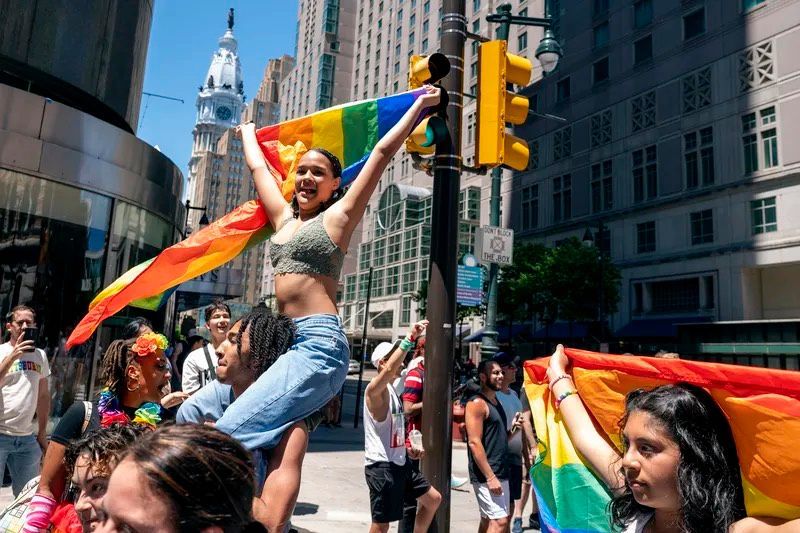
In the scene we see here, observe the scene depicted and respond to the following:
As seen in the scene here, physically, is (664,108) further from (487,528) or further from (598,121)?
(487,528)

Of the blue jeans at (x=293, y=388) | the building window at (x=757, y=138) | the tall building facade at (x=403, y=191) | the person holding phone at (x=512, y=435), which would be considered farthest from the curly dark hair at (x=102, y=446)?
the tall building facade at (x=403, y=191)

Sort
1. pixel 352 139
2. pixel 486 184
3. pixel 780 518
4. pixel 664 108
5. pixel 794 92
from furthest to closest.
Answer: pixel 486 184, pixel 664 108, pixel 794 92, pixel 352 139, pixel 780 518

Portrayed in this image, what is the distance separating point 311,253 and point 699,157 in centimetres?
3718

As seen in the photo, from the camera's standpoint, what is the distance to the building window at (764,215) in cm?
3128

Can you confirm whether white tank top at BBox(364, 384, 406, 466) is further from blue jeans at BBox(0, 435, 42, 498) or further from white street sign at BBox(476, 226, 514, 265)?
white street sign at BBox(476, 226, 514, 265)

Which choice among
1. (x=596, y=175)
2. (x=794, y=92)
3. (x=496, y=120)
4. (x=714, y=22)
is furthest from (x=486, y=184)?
(x=496, y=120)

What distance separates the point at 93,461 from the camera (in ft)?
8.07

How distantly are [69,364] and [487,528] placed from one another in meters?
8.18

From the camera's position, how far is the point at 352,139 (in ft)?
14.8

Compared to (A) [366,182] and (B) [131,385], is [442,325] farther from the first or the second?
(B) [131,385]

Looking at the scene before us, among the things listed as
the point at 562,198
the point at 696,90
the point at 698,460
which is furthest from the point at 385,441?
the point at 562,198

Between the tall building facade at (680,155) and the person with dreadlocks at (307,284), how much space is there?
98.6ft

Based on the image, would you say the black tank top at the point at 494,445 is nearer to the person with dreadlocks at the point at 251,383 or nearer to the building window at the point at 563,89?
the person with dreadlocks at the point at 251,383

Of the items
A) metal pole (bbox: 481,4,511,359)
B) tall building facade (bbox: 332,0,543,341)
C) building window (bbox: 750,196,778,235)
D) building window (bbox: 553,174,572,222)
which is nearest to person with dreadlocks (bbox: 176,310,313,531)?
metal pole (bbox: 481,4,511,359)
